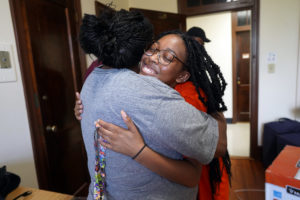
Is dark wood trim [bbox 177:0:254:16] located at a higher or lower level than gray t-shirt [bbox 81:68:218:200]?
higher

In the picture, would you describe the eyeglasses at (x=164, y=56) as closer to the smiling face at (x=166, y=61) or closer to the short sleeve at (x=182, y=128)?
the smiling face at (x=166, y=61)

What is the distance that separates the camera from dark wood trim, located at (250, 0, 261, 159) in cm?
270

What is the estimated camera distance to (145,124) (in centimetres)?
53

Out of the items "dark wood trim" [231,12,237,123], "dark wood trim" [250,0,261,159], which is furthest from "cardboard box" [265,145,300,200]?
"dark wood trim" [231,12,237,123]

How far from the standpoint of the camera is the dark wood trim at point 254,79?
270 centimetres

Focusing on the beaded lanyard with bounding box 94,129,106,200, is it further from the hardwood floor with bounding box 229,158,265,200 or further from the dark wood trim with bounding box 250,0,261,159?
the dark wood trim with bounding box 250,0,261,159

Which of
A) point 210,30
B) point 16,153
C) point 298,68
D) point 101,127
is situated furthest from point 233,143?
point 101,127

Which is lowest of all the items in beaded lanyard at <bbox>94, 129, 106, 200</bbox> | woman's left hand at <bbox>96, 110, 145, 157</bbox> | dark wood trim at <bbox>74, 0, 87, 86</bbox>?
beaded lanyard at <bbox>94, 129, 106, 200</bbox>

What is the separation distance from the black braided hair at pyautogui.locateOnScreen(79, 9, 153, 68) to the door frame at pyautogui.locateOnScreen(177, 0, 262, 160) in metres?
2.63

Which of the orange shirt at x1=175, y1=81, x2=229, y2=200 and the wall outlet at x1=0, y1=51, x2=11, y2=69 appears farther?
the wall outlet at x1=0, y1=51, x2=11, y2=69

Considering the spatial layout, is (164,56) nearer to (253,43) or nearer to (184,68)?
(184,68)

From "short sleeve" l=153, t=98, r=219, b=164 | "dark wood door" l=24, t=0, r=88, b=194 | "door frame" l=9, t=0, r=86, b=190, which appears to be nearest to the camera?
"short sleeve" l=153, t=98, r=219, b=164

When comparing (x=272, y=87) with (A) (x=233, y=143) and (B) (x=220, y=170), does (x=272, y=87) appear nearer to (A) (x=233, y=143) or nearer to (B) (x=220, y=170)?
(A) (x=233, y=143)

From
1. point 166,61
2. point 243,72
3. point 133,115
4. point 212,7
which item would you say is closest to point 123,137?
point 133,115
